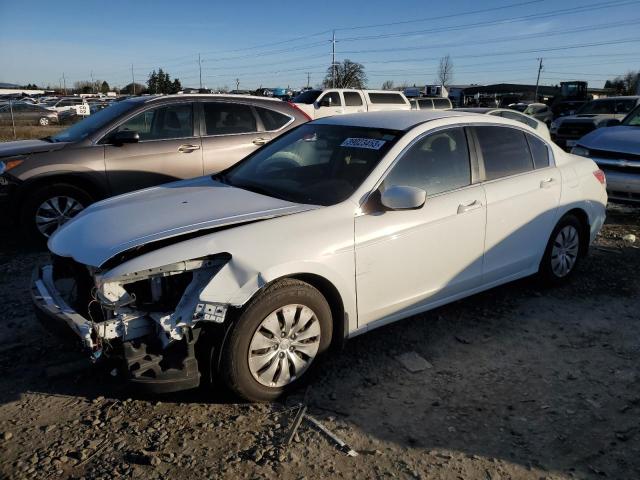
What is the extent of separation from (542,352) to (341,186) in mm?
1918

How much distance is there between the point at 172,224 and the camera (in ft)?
10.5

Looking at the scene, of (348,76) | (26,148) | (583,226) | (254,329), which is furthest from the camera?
(348,76)

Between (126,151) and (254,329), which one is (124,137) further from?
(254,329)

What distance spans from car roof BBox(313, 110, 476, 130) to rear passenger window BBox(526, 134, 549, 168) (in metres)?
0.72

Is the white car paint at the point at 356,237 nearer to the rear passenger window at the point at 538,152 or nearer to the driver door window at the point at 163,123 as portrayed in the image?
the rear passenger window at the point at 538,152

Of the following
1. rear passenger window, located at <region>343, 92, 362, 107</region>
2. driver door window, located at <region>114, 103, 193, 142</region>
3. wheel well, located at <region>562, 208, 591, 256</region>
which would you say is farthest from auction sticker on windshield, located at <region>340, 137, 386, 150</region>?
rear passenger window, located at <region>343, 92, 362, 107</region>

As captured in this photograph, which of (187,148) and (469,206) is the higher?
(187,148)

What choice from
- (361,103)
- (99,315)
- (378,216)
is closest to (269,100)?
(378,216)

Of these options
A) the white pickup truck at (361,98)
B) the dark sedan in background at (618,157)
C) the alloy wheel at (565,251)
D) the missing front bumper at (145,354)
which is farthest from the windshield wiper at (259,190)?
the white pickup truck at (361,98)

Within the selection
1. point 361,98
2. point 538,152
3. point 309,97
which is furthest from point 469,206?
point 309,97

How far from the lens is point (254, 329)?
118 inches

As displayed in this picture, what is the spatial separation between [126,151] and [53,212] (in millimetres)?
1093

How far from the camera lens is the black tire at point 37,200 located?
6121 mm

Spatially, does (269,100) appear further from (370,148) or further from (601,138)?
(601,138)
